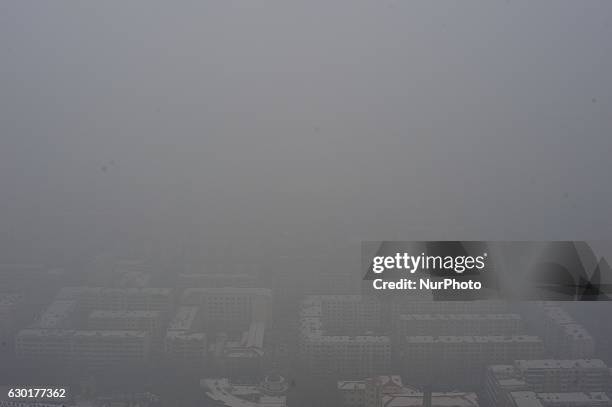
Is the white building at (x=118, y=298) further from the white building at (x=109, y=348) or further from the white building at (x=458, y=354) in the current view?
the white building at (x=458, y=354)

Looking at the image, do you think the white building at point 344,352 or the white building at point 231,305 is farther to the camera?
the white building at point 231,305

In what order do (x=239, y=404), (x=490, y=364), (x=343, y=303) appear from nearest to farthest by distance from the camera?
(x=239, y=404) < (x=490, y=364) < (x=343, y=303)

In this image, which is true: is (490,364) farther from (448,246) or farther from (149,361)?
(149,361)

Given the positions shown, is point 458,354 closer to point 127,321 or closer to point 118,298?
point 127,321

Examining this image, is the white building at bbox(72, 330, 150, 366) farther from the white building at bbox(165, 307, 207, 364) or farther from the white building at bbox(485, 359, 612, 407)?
the white building at bbox(485, 359, 612, 407)

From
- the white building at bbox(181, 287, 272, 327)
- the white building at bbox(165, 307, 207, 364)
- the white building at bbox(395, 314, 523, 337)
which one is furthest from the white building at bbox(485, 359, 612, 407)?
the white building at bbox(165, 307, 207, 364)

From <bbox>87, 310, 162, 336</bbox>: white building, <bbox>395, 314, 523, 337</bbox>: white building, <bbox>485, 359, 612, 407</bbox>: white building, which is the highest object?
<bbox>395, 314, 523, 337</bbox>: white building

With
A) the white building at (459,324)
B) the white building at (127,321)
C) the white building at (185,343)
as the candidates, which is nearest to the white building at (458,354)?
the white building at (459,324)

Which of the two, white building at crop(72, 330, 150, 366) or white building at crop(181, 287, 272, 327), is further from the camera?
white building at crop(181, 287, 272, 327)

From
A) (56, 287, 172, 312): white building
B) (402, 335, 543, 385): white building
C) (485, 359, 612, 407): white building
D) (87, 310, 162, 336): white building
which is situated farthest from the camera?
(56, 287, 172, 312): white building

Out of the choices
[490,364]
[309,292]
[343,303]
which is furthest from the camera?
[309,292]

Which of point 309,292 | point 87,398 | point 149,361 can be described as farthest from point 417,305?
point 87,398
